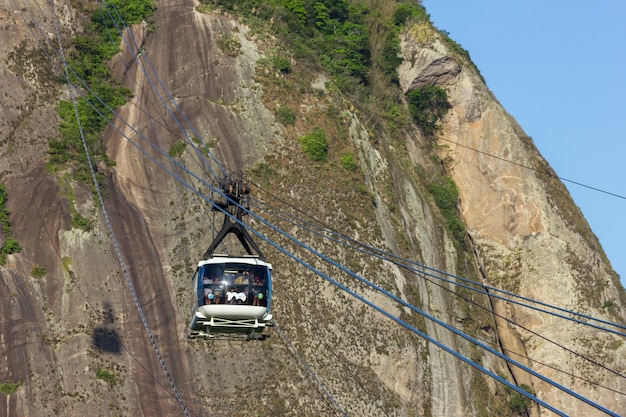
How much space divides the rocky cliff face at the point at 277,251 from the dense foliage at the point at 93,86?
43.9 inches

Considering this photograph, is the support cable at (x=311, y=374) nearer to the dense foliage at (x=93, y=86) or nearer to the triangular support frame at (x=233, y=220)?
the triangular support frame at (x=233, y=220)

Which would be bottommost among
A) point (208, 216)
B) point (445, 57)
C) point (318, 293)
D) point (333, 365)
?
point (333, 365)

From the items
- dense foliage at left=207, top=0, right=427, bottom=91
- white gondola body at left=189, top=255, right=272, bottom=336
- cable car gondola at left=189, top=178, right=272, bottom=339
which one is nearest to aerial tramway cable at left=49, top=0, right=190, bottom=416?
cable car gondola at left=189, top=178, right=272, bottom=339

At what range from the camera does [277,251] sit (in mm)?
64688

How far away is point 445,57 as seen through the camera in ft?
302

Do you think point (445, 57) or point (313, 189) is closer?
point (313, 189)

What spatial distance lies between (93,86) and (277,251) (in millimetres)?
21045

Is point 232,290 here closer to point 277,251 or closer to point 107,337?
point 107,337

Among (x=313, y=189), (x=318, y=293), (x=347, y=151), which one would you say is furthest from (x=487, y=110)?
(x=318, y=293)

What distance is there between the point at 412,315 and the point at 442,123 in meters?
26.4

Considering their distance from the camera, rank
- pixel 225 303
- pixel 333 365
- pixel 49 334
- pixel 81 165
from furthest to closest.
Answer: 1. pixel 81 165
2. pixel 333 365
3. pixel 49 334
4. pixel 225 303

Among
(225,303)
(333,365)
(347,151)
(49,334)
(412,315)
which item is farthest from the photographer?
(347,151)

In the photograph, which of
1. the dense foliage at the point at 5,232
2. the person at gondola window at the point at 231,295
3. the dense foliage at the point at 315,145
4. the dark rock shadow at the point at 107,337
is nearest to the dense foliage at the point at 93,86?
the dense foliage at the point at 5,232

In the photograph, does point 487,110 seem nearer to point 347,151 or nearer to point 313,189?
point 347,151
